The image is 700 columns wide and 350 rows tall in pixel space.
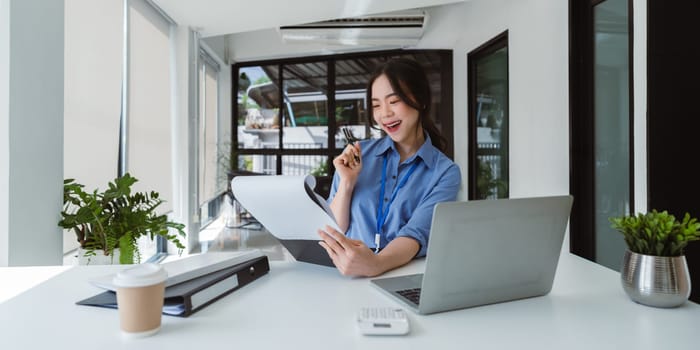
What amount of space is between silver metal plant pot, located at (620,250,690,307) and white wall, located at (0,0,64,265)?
2326mm

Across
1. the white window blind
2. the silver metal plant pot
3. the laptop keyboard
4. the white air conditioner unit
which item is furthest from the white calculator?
the white air conditioner unit

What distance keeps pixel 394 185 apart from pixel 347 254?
0.68 meters

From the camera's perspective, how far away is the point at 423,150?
1.69 metres

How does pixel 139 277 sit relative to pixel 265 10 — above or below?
below

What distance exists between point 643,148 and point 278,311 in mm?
2364

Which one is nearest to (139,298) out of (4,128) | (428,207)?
(428,207)

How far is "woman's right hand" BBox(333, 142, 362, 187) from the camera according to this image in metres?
1.67

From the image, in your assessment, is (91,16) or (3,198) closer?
(3,198)

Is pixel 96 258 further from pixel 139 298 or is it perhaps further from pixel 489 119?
pixel 489 119

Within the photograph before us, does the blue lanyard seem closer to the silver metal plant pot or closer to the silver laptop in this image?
the silver laptop

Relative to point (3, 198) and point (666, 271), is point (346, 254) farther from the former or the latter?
point (3, 198)

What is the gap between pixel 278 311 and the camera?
0.91m

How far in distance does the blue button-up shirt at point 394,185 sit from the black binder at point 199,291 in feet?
2.06

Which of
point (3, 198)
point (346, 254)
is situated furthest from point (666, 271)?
point (3, 198)
